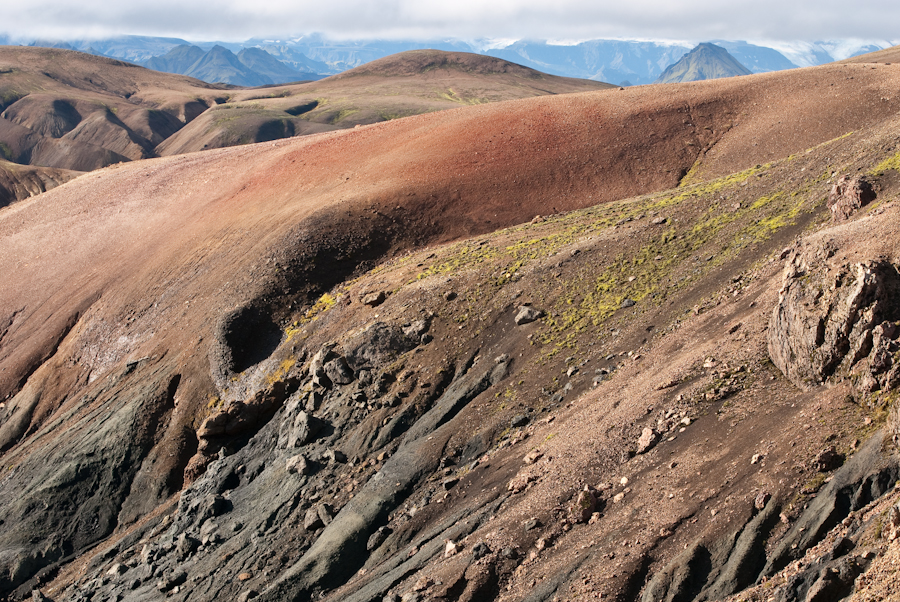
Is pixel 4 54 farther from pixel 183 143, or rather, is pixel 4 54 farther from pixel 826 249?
pixel 826 249

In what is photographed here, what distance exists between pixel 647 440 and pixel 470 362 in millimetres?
7322

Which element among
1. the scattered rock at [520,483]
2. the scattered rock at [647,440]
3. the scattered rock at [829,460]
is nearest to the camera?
the scattered rock at [829,460]

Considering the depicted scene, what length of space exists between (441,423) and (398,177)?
17.2 metres

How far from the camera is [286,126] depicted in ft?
377

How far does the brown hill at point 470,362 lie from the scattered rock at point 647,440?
0.14 metres

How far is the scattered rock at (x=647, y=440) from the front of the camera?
13.4m

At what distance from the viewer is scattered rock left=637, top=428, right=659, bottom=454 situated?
13375 mm

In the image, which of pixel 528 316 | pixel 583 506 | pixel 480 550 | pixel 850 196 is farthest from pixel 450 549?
pixel 850 196

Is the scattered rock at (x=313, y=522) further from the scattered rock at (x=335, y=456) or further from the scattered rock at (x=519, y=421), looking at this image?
the scattered rock at (x=519, y=421)

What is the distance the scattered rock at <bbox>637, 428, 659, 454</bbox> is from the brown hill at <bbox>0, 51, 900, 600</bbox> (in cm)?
14

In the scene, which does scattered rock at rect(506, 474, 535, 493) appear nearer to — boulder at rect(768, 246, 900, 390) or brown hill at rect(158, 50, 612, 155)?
boulder at rect(768, 246, 900, 390)

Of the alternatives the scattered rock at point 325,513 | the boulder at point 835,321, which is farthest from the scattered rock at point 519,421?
the boulder at point 835,321

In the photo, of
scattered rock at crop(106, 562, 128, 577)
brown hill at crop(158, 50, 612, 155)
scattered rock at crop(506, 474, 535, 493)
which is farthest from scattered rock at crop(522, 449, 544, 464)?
brown hill at crop(158, 50, 612, 155)

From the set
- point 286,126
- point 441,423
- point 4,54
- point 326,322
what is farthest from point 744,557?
point 4,54
